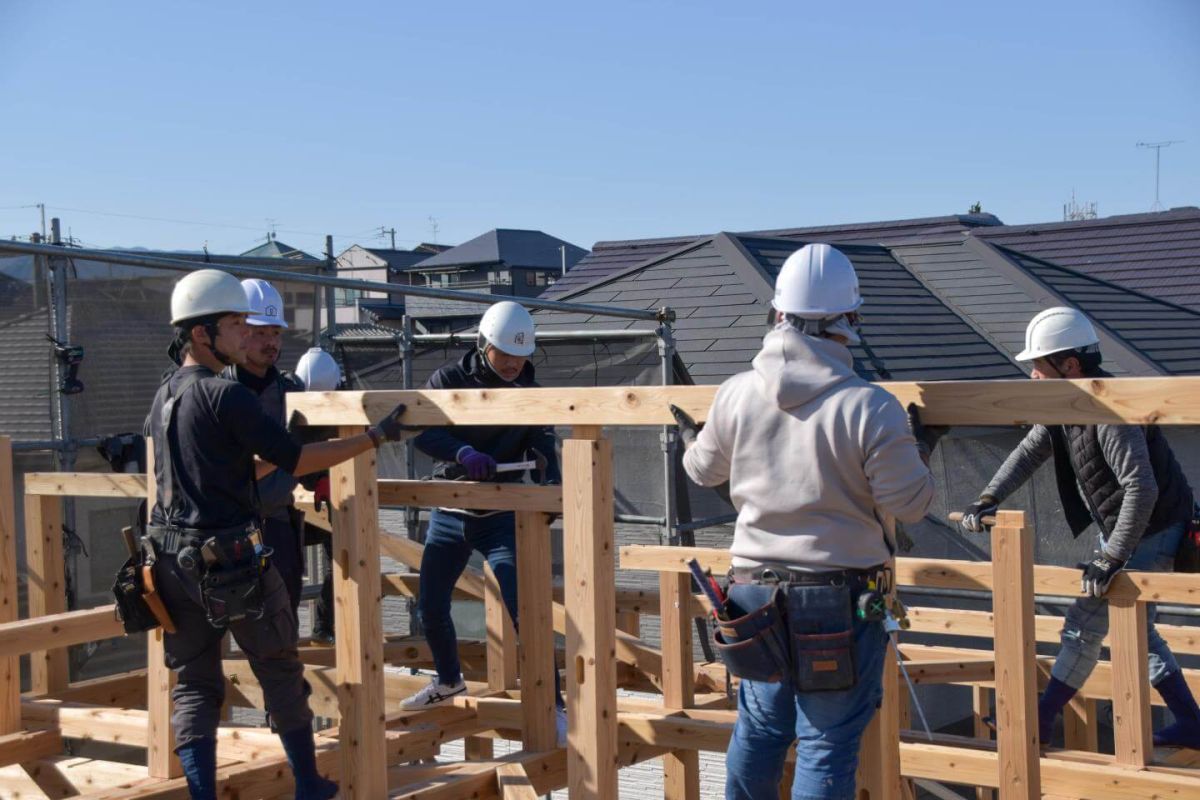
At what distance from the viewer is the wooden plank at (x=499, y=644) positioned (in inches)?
247

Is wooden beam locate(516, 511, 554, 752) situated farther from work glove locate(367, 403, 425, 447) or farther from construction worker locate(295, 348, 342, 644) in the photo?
construction worker locate(295, 348, 342, 644)

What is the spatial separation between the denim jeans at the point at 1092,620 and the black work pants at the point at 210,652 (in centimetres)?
331

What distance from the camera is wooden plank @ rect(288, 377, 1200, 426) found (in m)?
3.52

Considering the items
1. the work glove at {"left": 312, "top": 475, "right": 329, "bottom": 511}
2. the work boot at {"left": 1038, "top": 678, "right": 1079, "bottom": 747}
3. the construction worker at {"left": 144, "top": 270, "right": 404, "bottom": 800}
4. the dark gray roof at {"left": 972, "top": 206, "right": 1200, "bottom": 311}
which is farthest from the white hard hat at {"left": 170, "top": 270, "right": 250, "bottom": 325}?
the dark gray roof at {"left": 972, "top": 206, "right": 1200, "bottom": 311}

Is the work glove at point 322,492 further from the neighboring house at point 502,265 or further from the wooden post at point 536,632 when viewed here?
the neighboring house at point 502,265

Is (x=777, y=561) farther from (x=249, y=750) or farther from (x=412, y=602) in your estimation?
(x=412, y=602)

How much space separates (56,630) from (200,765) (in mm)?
963

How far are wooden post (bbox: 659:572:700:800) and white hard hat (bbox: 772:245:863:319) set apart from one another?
111 inches

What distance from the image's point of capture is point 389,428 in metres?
4.61

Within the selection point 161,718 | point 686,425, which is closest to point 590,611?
point 686,425

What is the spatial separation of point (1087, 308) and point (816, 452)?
1280 centimetres

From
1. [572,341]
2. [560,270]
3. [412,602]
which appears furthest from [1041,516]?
[560,270]

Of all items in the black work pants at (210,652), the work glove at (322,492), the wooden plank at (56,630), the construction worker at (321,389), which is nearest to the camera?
the black work pants at (210,652)

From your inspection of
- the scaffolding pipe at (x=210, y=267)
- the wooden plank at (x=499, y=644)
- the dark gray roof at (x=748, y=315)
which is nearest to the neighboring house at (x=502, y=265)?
the dark gray roof at (x=748, y=315)
